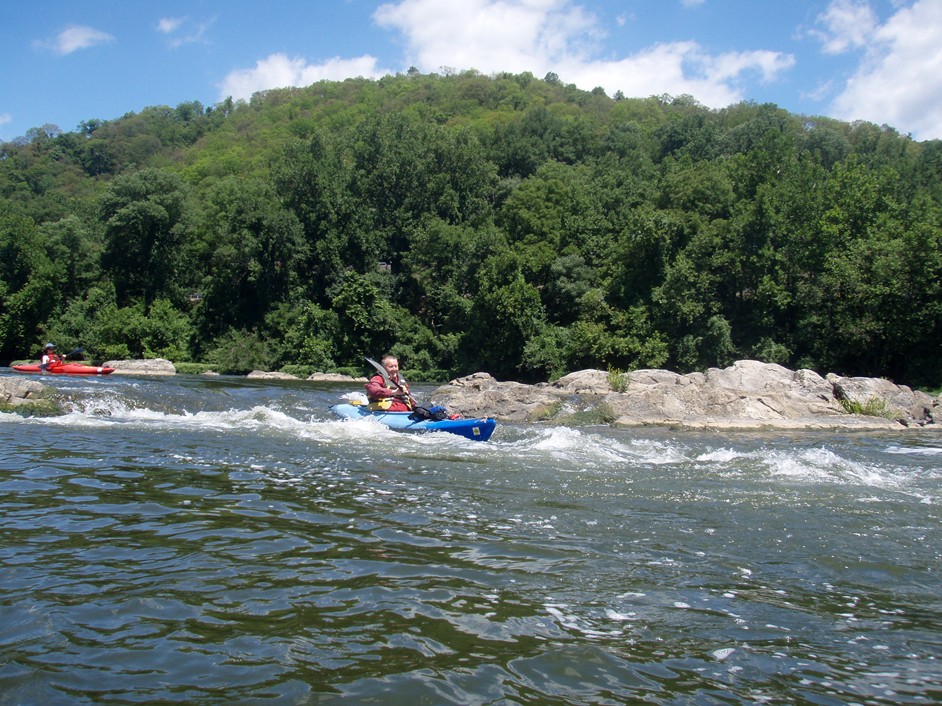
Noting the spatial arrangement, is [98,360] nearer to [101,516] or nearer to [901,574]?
[101,516]

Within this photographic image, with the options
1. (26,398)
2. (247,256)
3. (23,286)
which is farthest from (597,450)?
(23,286)

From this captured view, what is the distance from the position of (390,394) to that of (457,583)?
1004 cm

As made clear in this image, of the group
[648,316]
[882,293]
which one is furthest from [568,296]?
[882,293]

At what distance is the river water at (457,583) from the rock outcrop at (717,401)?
314 inches

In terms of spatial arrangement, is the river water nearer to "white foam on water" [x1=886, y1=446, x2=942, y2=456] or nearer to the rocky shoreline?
"white foam on water" [x1=886, y1=446, x2=942, y2=456]

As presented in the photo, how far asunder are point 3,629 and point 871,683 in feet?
14.5

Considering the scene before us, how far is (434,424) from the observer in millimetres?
13328

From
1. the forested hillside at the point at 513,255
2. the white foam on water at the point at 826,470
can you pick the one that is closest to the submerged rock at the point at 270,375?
the forested hillside at the point at 513,255

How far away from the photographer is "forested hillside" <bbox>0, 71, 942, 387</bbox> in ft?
95.8

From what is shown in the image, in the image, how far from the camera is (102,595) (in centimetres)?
437

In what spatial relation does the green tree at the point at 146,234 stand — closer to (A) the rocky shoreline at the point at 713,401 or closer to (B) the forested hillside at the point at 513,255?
(B) the forested hillside at the point at 513,255

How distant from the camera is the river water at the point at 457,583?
3484 mm

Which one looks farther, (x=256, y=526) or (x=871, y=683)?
(x=256, y=526)

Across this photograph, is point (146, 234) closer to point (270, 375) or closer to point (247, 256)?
point (247, 256)
